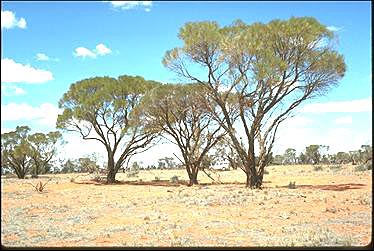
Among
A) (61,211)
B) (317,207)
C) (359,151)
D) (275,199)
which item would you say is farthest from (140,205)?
(359,151)

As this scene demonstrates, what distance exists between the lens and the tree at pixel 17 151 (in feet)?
152

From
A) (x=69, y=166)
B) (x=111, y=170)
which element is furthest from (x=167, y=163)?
(x=111, y=170)

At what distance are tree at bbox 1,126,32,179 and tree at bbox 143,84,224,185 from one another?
21.3 metres

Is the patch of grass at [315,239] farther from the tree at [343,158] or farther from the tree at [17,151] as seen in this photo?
the tree at [343,158]

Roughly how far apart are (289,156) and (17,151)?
4947cm

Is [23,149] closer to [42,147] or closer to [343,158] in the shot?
[42,147]

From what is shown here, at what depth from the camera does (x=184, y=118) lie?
30.1 metres

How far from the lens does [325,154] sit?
238 feet

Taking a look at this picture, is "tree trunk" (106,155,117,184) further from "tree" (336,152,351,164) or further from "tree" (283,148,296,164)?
"tree" (283,148,296,164)

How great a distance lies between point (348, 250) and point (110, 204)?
11.6 metres

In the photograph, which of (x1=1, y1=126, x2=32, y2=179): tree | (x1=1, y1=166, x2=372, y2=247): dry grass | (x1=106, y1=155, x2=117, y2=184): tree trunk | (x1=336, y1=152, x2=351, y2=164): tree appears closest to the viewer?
(x1=1, y1=166, x2=372, y2=247): dry grass

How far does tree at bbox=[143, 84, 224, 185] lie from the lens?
29.1 m

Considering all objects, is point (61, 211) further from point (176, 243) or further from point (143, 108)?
point (143, 108)

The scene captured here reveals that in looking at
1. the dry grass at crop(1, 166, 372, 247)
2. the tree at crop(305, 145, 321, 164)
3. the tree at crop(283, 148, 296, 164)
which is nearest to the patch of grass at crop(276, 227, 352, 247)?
the dry grass at crop(1, 166, 372, 247)
